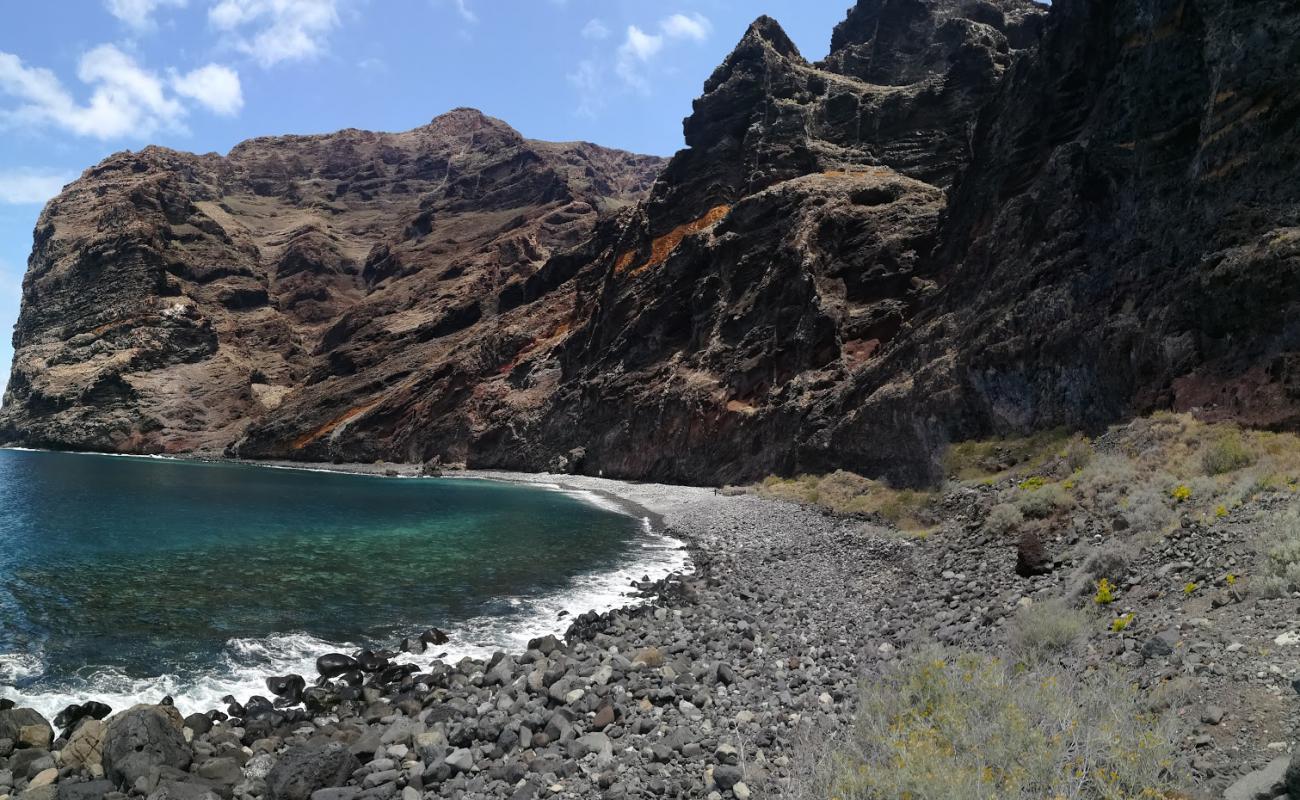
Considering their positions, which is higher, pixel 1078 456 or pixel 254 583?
pixel 1078 456

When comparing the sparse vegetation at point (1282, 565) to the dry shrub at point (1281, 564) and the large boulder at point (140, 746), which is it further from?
the large boulder at point (140, 746)

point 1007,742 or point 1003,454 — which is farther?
point 1003,454

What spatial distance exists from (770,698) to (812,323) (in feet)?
150

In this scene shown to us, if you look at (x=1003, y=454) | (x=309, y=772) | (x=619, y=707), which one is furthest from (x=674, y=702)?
(x=1003, y=454)

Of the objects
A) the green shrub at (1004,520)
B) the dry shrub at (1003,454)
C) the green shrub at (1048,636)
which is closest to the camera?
the green shrub at (1048,636)

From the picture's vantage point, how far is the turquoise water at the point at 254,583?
13.4 meters

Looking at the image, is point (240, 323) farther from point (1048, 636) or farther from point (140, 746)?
point (1048, 636)

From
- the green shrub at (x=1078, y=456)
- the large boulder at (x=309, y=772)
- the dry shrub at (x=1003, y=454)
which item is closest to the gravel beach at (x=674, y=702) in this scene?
the large boulder at (x=309, y=772)

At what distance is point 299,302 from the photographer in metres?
168

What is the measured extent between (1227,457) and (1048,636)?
26.4 feet

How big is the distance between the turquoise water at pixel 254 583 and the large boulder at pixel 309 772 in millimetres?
4449

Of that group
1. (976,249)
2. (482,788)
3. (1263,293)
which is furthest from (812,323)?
(482,788)

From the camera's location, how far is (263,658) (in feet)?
45.4

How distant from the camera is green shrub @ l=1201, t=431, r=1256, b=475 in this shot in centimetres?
1293
